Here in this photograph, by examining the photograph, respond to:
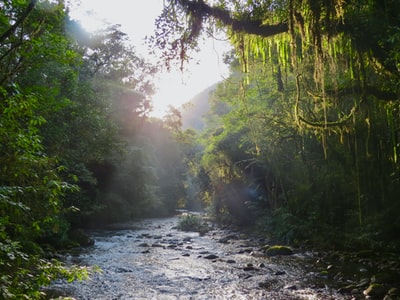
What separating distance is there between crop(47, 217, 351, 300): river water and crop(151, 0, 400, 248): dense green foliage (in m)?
2.28

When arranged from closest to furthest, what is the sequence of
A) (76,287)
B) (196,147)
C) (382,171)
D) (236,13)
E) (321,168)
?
(236,13), (76,287), (382,171), (321,168), (196,147)

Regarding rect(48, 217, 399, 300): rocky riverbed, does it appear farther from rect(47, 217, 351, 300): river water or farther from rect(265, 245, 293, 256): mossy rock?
rect(265, 245, 293, 256): mossy rock

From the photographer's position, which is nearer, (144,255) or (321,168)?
(144,255)

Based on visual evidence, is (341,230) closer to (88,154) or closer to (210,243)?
(210,243)

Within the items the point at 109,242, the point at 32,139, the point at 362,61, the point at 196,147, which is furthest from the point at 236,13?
the point at 196,147

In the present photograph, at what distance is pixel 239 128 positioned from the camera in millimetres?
18672

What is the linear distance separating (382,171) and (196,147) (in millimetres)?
37024

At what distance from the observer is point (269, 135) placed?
1462 cm

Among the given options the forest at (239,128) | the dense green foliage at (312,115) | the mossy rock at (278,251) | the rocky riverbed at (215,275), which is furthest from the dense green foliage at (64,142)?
the mossy rock at (278,251)

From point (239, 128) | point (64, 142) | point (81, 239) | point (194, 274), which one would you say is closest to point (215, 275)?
point (194, 274)

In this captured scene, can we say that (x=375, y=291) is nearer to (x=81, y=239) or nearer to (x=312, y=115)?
(x=312, y=115)

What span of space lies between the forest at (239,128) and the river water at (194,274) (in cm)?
153

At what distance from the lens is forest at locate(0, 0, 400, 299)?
3777mm

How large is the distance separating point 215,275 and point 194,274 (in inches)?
24.4
